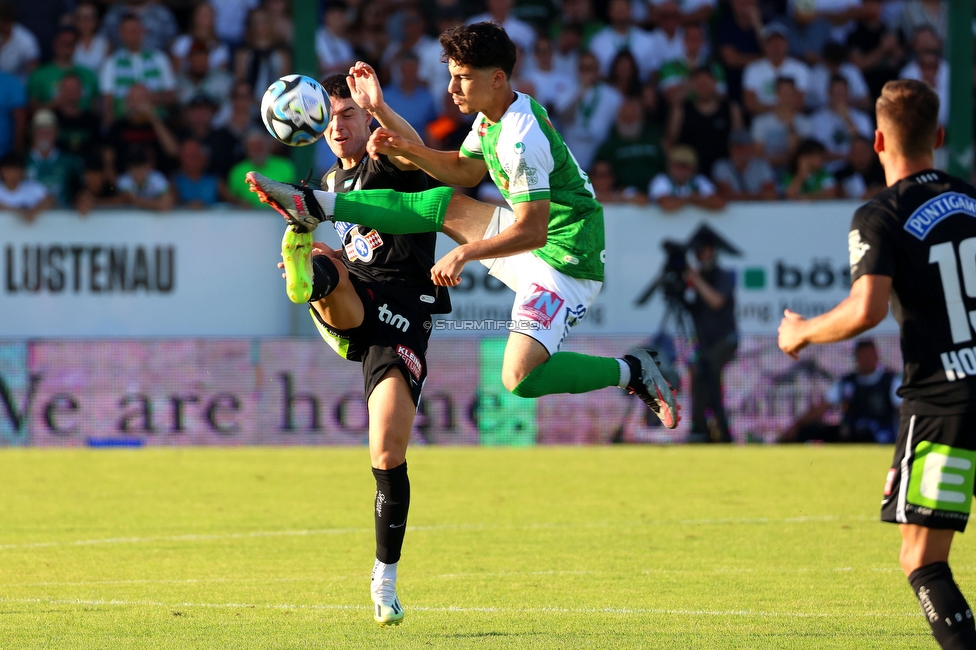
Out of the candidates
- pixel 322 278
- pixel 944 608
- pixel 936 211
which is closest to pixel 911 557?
pixel 944 608

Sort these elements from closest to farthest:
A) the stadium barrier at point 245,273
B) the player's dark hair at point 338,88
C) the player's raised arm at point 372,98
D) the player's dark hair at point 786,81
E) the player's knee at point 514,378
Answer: the player's knee at point 514,378 < the player's raised arm at point 372,98 < the player's dark hair at point 338,88 < the stadium barrier at point 245,273 < the player's dark hair at point 786,81

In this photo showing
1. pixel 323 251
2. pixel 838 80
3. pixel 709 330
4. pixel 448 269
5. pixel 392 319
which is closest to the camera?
pixel 448 269

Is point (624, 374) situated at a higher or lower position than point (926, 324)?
lower

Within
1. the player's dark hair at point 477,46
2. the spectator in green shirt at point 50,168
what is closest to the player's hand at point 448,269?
the player's dark hair at point 477,46

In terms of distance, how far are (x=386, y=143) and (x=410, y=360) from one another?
1030 mm

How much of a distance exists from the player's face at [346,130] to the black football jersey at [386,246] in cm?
8

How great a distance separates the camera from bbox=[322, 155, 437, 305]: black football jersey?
7.05 meters

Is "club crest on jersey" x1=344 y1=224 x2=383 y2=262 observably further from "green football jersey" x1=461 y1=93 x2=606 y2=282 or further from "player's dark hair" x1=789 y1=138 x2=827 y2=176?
"player's dark hair" x1=789 y1=138 x2=827 y2=176

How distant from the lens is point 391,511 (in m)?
6.46

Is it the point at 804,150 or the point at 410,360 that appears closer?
the point at 410,360

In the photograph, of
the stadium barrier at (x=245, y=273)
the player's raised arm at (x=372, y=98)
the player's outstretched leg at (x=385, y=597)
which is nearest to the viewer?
the player's outstretched leg at (x=385, y=597)

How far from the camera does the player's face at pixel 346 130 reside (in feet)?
23.4

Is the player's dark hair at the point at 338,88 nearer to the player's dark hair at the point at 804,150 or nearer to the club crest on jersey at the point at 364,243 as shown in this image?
the club crest on jersey at the point at 364,243

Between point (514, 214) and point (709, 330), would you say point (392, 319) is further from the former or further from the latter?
point (709, 330)
